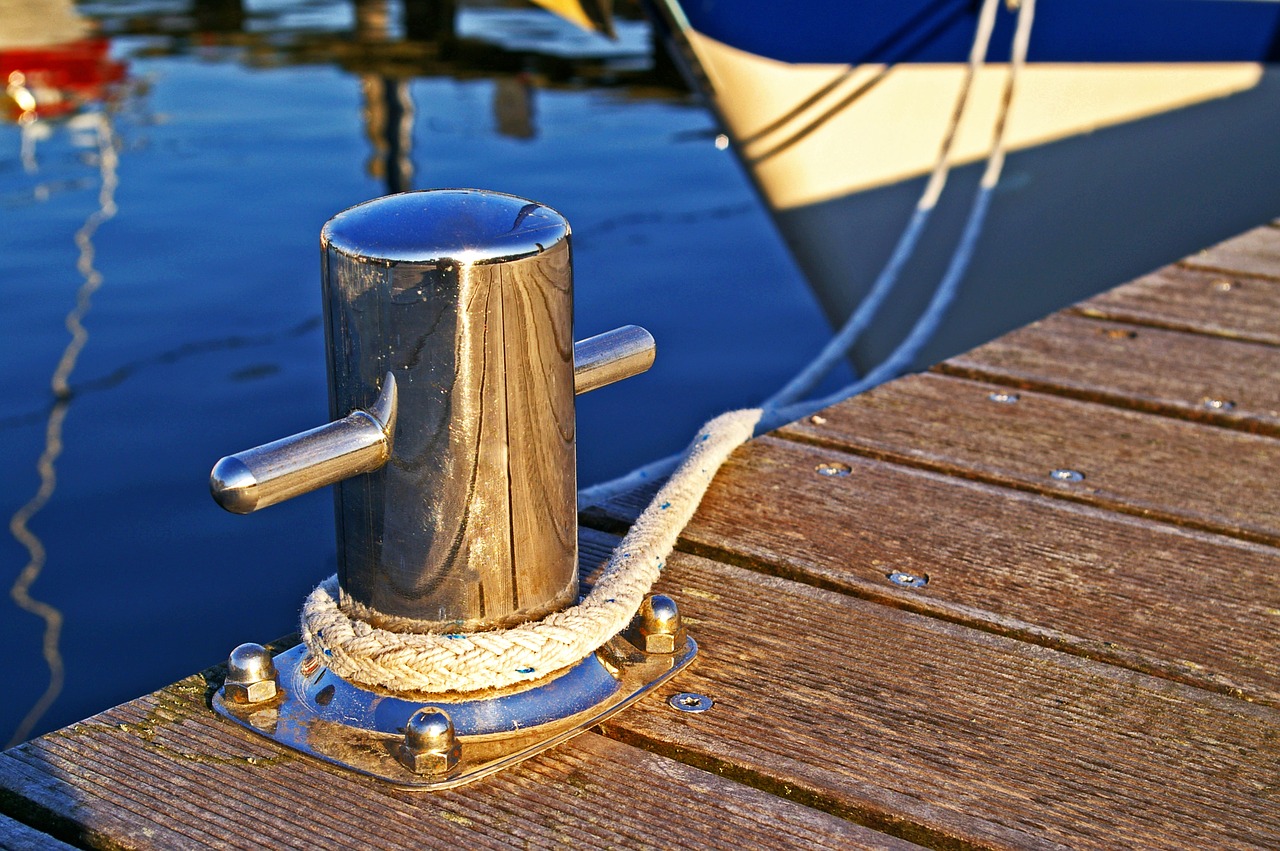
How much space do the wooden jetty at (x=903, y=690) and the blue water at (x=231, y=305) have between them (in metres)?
2.02

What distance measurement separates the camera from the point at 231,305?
509 cm

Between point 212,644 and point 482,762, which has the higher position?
point 482,762

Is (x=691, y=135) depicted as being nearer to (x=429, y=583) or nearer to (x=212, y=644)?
(x=212, y=644)

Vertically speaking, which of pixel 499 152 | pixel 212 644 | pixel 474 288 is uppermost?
pixel 474 288

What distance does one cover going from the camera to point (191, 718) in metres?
1.13

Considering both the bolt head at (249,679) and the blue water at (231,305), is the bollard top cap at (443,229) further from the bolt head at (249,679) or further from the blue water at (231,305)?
the blue water at (231,305)

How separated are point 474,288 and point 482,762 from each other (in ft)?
1.21

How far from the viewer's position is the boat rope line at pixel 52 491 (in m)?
3.06

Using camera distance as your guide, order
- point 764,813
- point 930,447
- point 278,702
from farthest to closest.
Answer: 1. point 930,447
2. point 278,702
3. point 764,813

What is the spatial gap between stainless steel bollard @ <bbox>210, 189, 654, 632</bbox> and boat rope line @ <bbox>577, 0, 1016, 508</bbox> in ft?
1.39

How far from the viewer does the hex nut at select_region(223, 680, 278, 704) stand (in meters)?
1.13

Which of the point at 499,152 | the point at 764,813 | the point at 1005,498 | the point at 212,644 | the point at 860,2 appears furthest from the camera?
the point at 499,152

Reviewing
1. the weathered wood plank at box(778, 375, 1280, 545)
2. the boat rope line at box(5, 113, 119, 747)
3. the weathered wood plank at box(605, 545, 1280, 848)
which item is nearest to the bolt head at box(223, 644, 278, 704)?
the weathered wood plank at box(605, 545, 1280, 848)

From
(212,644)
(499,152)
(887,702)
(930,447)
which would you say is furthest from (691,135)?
(887,702)
